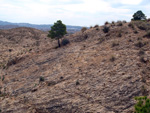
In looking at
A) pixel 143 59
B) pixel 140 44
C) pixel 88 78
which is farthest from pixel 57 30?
pixel 143 59

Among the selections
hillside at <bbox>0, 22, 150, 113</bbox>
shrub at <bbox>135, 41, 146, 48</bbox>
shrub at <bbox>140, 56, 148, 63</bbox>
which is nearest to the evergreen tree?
hillside at <bbox>0, 22, 150, 113</bbox>

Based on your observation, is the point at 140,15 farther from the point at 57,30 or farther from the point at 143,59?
the point at 143,59

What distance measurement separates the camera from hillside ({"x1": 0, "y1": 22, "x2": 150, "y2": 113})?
36.0 feet

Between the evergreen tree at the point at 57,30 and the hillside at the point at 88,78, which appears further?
the evergreen tree at the point at 57,30

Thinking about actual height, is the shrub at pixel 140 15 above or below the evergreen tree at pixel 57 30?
above

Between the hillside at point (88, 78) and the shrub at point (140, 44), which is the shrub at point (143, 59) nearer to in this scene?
the hillside at point (88, 78)

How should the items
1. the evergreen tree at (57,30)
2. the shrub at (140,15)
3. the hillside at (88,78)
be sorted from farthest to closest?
the shrub at (140,15) < the evergreen tree at (57,30) < the hillside at (88,78)

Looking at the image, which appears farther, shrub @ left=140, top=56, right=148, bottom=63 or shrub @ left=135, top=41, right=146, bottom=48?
shrub @ left=135, top=41, right=146, bottom=48

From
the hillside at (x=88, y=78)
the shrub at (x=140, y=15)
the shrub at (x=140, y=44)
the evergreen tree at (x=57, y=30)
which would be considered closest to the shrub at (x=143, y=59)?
the hillside at (x=88, y=78)

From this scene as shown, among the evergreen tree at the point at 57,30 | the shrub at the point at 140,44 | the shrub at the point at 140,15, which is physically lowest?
the shrub at the point at 140,44

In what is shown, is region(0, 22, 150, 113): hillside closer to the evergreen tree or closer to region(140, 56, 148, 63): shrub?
region(140, 56, 148, 63): shrub

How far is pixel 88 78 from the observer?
1387cm

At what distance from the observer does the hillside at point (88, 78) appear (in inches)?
432

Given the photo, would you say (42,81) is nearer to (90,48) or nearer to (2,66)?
(90,48)
